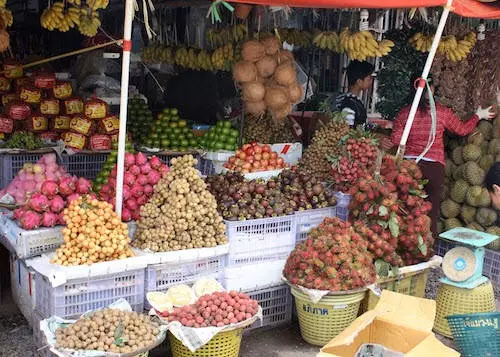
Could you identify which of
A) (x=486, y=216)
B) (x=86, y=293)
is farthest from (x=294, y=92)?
(x=86, y=293)

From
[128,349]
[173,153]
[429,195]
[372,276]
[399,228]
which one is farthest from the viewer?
[173,153]

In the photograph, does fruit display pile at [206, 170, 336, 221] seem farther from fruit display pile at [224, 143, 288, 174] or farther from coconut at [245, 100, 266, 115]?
coconut at [245, 100, 266, 115]

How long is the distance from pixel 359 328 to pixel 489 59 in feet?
13.6

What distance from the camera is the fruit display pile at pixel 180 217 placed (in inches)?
164

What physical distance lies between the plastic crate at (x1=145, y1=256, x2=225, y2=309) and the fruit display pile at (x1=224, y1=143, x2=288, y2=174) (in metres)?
1.56

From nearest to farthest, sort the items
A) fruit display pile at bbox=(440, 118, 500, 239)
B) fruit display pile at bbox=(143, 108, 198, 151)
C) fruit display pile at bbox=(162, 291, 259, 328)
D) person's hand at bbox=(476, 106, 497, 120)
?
fruit display pile at bbox=(162, 291, 259, 328)
fruit display pile at bbox=(440, 118, 500, 239)
person's hand at bbox=(476, 106, 497, 120)
fruit display pile at bbox=(143, 108, 198, 151)

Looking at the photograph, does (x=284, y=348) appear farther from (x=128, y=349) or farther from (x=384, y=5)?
(x=384, y=5)

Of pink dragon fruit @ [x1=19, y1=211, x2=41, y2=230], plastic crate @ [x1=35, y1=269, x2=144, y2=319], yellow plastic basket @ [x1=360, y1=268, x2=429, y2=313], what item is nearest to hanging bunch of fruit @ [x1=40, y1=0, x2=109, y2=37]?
pink dragon fruit @ [x1=19, y1=211, x2=41, y2=230]

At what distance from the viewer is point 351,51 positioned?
5930 millimetres

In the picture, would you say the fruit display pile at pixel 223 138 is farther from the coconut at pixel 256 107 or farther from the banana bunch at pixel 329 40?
the banana bunch at pixel 329 40

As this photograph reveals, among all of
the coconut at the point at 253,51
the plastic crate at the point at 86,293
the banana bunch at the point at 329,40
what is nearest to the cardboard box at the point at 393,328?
the plastic crate at the point at 86,293

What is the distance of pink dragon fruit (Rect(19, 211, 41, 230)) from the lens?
4.12 meters

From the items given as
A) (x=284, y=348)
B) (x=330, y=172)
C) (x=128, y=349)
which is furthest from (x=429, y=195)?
(x=128, y=349)

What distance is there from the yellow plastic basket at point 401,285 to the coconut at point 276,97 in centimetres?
213
